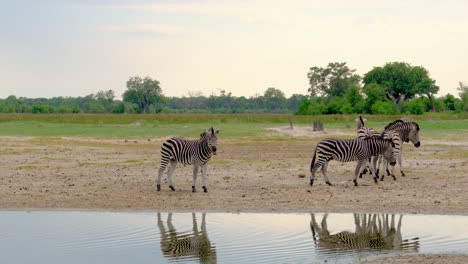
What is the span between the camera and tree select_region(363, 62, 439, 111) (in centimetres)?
9444

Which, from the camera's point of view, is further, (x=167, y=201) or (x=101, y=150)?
(x=101, y=150)

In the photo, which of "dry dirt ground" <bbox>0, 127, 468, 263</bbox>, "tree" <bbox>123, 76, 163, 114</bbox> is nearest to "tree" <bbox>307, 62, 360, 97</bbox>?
"tree" <bbox>123, 76, 163, 114</bbox>

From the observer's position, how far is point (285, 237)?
12805 mm

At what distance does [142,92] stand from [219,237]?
131 meters

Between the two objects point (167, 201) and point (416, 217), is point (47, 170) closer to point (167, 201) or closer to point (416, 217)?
point (167, 201)

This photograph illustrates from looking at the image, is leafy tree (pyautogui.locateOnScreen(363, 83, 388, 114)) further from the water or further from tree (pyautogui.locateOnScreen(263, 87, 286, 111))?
tree (pyautogui.locateOnScreen(263, 87, 286, 111))

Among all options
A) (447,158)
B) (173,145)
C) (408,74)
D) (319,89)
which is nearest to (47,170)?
(173,145)

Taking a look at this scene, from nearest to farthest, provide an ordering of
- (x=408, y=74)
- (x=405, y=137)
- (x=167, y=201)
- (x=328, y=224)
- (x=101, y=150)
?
(x=328, y=224) < (x=167, y=201) < (x=405, y=137) < (x=101, y=150) < (x=408, y=74)

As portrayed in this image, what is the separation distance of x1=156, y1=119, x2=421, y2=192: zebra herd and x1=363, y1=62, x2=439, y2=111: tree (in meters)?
74.3

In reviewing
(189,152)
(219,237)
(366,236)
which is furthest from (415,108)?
(219,237)

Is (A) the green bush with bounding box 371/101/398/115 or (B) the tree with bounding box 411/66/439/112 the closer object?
(A) the green bush with bounding box 371/101/398/115

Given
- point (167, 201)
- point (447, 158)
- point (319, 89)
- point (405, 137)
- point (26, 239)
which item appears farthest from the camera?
point (319, 89)

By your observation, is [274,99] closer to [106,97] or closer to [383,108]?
[106,97]

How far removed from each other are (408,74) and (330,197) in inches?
3166
